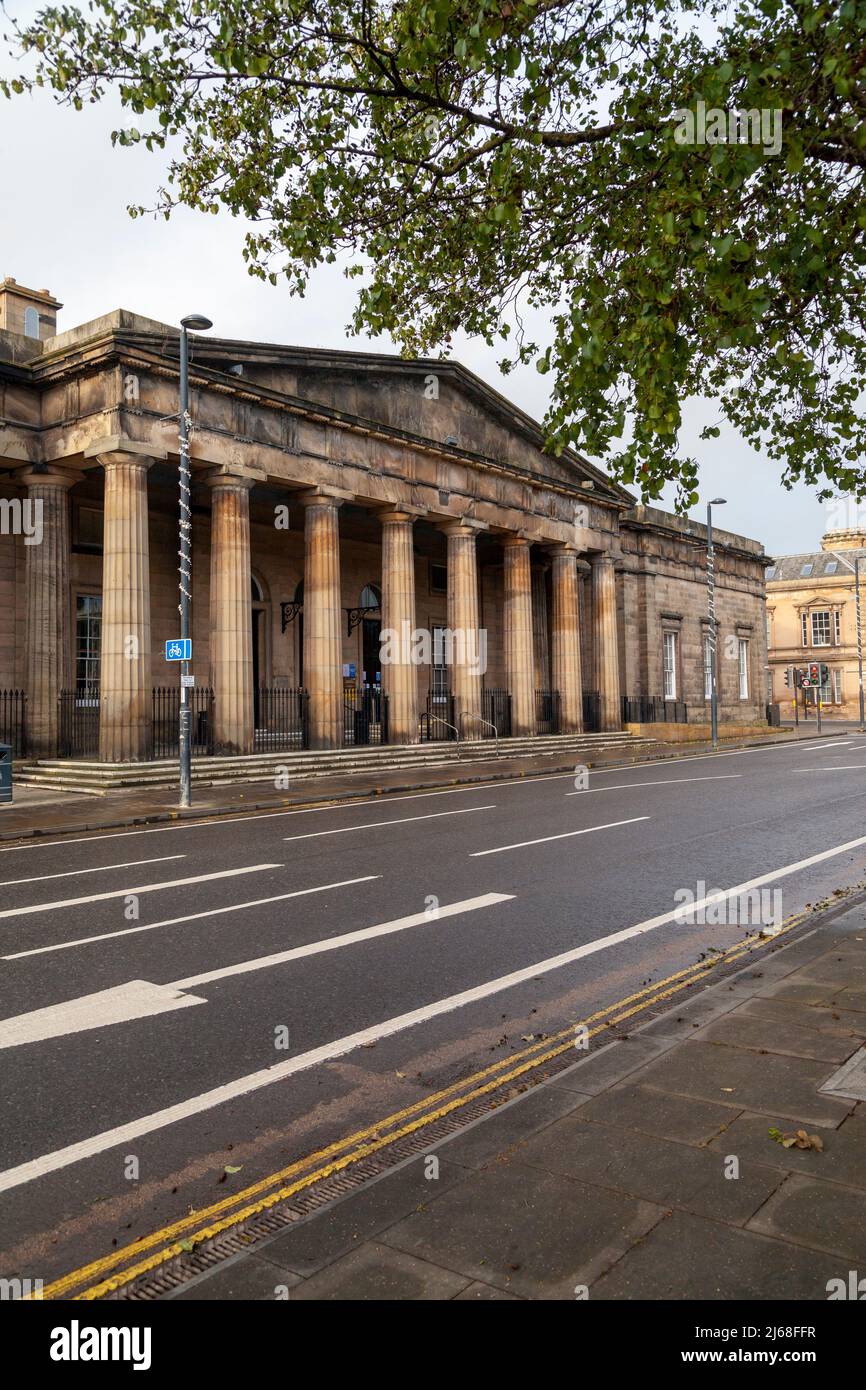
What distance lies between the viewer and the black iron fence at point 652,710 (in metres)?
40.7

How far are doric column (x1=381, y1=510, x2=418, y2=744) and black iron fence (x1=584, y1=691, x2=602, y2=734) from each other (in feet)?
37.3

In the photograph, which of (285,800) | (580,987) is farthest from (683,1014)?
(285,800)

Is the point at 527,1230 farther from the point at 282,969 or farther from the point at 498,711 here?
the point at 498,711

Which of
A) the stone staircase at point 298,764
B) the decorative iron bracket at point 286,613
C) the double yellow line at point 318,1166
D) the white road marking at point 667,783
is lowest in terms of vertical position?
the double yellow line at point 318,1166

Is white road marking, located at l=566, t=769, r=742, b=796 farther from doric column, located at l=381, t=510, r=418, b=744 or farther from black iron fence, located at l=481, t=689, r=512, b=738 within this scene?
black iron fence, located at l=481, t=689, r=512, b=738

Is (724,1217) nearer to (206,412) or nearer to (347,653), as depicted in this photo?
(206,412)

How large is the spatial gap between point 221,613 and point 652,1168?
20.7 meters

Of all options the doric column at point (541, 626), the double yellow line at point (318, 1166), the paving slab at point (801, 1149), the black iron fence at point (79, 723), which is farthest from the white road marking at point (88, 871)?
the doric column at point (541, 626)

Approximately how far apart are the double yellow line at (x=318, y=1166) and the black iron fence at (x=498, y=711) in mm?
26897

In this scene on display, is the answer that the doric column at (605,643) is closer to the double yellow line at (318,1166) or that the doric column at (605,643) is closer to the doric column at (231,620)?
the doric column at (231,620)

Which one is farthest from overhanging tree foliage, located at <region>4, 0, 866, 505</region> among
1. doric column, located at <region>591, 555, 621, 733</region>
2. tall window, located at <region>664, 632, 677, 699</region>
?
tall window, located at <region>664, 632, 677, 699</region>

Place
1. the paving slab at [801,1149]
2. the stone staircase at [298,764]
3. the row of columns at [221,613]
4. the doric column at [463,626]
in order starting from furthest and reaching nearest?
the doric column at [463,626] → the row of columns at [221,613] → the stone staircase at [298,764] → the paving slab at [801,1149]

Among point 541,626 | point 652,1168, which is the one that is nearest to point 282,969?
point 652,1168

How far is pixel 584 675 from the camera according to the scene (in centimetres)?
4216
